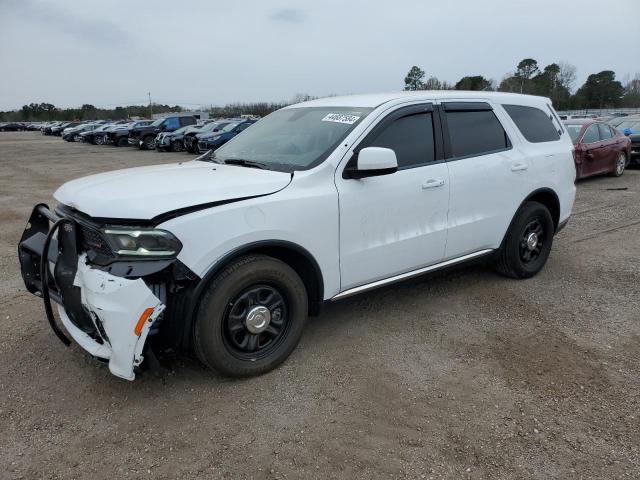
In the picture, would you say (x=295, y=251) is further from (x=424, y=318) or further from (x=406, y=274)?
(x=424, y=318)

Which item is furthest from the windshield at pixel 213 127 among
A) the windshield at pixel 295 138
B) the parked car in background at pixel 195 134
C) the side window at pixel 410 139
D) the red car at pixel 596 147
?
the side window at pixel 410 139

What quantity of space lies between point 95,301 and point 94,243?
0.39 metres

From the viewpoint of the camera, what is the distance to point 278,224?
10.1 feet

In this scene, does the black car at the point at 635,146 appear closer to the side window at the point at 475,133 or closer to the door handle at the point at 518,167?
the door handle at the point at 518,167

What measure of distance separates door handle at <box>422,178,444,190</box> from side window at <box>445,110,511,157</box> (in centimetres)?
33

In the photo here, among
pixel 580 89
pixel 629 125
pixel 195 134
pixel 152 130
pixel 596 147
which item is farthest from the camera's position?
pixel 580 89

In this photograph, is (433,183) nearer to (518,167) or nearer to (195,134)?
(518,167)

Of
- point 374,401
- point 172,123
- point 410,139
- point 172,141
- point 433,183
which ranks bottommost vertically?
point 374,401

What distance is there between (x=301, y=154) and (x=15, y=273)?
3.75 meters

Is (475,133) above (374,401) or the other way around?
above

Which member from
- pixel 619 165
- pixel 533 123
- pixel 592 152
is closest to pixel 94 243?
pixel 533 123

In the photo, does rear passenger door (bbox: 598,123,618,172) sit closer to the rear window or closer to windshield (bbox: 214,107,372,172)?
the rear window

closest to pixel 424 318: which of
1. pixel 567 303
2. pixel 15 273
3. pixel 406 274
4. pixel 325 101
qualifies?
pixel 406 274

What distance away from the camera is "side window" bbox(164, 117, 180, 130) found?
2677 centimetres
